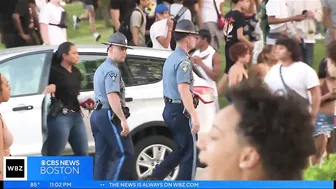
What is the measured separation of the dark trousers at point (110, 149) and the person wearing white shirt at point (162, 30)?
21.5 inches

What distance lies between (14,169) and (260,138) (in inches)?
123

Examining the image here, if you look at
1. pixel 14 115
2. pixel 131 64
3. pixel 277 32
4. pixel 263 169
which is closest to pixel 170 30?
pixel 131 64

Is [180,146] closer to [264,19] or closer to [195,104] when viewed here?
[195,104]

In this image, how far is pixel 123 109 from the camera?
518 cm

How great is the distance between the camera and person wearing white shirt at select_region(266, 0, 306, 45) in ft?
16.9

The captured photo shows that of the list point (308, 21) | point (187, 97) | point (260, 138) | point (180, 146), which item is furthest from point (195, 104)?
point (260, 138)

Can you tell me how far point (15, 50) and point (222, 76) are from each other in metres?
1.32

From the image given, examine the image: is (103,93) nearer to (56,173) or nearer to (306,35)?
(56,173)

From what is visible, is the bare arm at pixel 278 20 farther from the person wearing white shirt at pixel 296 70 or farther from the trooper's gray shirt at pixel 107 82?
the trooper's gray shirt at pixel 107 82

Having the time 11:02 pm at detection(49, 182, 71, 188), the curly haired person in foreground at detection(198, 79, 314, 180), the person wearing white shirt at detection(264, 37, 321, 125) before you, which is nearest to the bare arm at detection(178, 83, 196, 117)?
the person wearing white shirt at detection(264, 37, 321, 125)

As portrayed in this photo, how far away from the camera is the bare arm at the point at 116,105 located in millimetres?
5152

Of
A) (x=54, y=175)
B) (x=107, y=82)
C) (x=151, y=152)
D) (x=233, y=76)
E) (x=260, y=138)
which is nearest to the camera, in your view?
(x=260, y=138)

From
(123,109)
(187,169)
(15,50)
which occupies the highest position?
(15,50)

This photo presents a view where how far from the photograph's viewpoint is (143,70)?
5.18 metres
